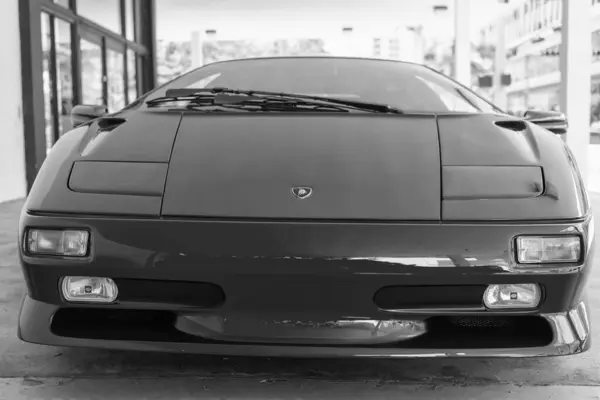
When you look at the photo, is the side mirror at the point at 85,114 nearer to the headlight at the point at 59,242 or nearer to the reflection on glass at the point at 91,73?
the headlight at the point at 59,242

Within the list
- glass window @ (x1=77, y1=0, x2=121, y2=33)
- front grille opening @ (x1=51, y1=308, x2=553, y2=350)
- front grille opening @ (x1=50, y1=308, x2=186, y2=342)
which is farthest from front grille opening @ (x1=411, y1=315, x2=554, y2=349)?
glass window @ (x1=77, y1=0, x2=121, y2=33)

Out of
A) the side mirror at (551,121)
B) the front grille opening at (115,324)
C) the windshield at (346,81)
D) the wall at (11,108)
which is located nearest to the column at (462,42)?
the wall at (11,108)

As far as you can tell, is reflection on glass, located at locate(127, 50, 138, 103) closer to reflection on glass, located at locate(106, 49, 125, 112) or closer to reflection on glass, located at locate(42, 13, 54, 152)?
reflection on glass, located at locate(106, 49, 125, 112)

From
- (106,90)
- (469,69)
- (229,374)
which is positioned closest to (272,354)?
(229,374)

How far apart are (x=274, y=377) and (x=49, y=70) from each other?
22.7ft

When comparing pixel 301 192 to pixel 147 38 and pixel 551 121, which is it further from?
pixel 147 38

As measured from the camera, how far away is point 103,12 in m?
9.98

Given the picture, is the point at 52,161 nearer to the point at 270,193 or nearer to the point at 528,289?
the point at 270,193

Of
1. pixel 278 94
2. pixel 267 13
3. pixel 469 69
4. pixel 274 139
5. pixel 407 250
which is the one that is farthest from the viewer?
pixel 267 13

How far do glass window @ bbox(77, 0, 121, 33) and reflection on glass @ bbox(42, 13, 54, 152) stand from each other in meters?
1.27

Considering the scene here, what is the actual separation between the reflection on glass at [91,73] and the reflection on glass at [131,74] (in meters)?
2.10

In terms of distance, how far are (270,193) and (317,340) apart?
14.3 inches

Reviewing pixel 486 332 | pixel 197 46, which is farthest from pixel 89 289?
pixel 197 46

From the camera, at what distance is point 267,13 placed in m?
15.7
